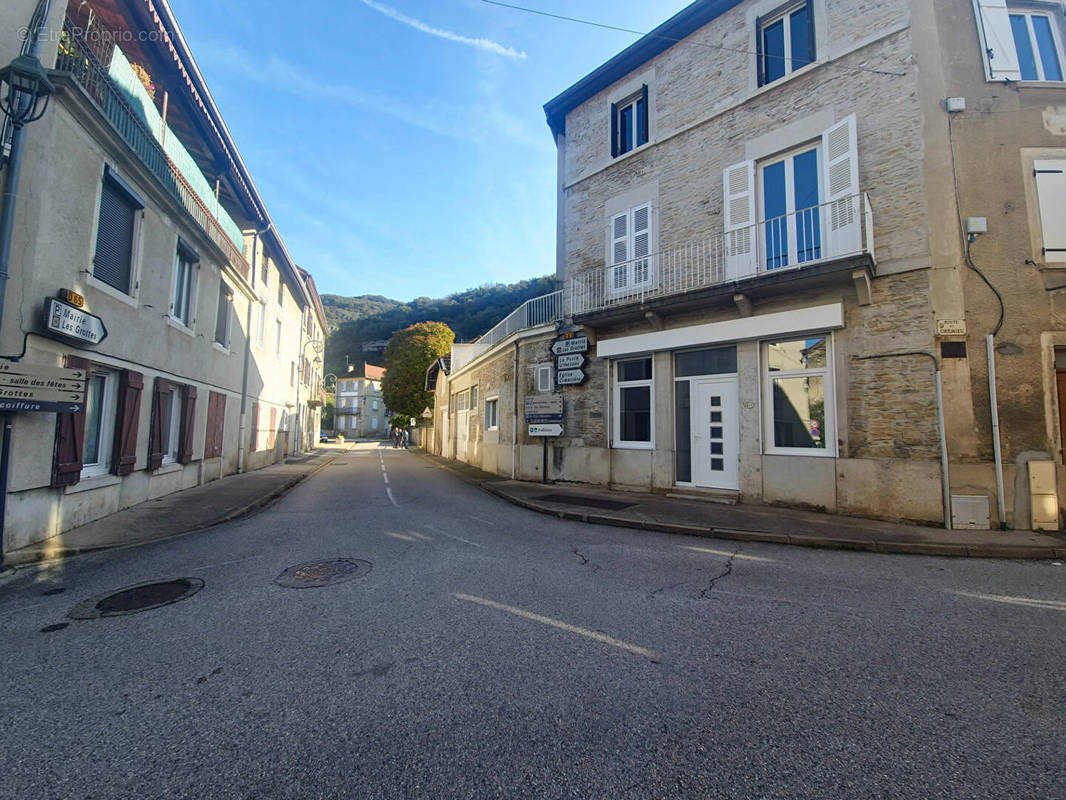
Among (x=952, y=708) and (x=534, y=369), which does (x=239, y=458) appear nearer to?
(x=534, y=369)

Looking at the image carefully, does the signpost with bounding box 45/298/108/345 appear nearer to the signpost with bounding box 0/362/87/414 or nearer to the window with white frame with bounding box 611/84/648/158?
the signpost with bounding box 0/362/87/414

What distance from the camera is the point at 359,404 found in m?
75.9

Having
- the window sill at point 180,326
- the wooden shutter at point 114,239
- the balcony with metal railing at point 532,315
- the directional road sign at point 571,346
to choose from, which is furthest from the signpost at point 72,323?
the balcony with metal railing at point 532,315

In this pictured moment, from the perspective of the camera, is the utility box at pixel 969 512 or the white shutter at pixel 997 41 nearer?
the utility box at pixel 969 512

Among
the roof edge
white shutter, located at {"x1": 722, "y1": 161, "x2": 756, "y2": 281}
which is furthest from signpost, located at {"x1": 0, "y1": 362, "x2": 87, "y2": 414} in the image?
the roof edge

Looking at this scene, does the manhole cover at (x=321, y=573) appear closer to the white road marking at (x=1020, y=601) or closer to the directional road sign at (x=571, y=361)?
the white road marking at (x=1020, y=601)

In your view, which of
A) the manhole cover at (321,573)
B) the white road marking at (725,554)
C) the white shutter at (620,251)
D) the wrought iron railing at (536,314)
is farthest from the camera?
the wrought iron railing at (536,314)

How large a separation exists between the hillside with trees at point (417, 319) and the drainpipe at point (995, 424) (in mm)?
47412

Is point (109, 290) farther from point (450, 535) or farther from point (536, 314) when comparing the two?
point (536, 314)

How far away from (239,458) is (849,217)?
1782 centimetres

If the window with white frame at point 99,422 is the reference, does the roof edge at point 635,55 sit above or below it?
above

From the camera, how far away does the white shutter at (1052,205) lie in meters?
7.45

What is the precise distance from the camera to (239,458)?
1512cm

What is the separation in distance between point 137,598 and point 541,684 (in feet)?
13.3
